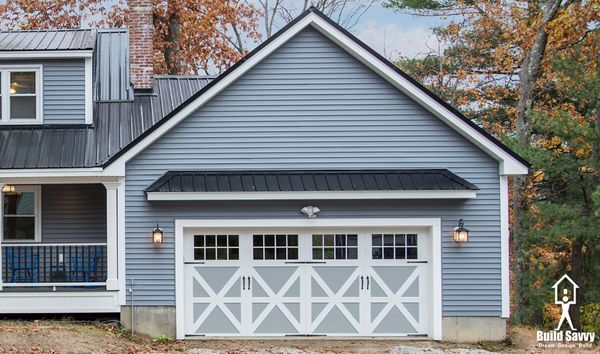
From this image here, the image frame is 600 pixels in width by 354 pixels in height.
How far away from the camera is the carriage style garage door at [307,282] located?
52.5 feet

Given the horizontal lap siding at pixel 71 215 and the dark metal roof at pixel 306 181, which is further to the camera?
the horizontal lap siding at pixel 71 215

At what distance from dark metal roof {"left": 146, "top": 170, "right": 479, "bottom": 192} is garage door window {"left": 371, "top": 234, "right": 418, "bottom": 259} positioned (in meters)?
1.16

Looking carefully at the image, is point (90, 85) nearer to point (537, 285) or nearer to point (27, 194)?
point (27, 194)

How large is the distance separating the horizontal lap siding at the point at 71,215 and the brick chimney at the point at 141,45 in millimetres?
2837

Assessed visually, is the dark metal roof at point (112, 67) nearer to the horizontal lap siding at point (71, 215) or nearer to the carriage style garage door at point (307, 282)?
the horizontal lap siding at point (71, 215)

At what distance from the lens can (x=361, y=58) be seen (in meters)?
15.8

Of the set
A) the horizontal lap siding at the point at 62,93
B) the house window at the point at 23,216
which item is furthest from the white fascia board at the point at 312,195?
the house window at the point at 23,216

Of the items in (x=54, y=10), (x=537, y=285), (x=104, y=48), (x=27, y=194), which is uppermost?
(x=54, y=10)

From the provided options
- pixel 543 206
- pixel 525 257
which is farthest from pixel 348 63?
pixel 525 257

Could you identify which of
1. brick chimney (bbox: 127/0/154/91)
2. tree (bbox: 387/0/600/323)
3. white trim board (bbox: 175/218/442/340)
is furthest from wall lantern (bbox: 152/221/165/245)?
tree (bbox: 387/0/600/323)

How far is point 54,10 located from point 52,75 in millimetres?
15072

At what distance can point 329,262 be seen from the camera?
53.0 ft

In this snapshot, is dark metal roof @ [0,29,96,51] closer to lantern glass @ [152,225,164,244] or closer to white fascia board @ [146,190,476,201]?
white fascia board @ [146,190,476,201]

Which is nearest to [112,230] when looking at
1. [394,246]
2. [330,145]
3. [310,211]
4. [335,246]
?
[310,211]
